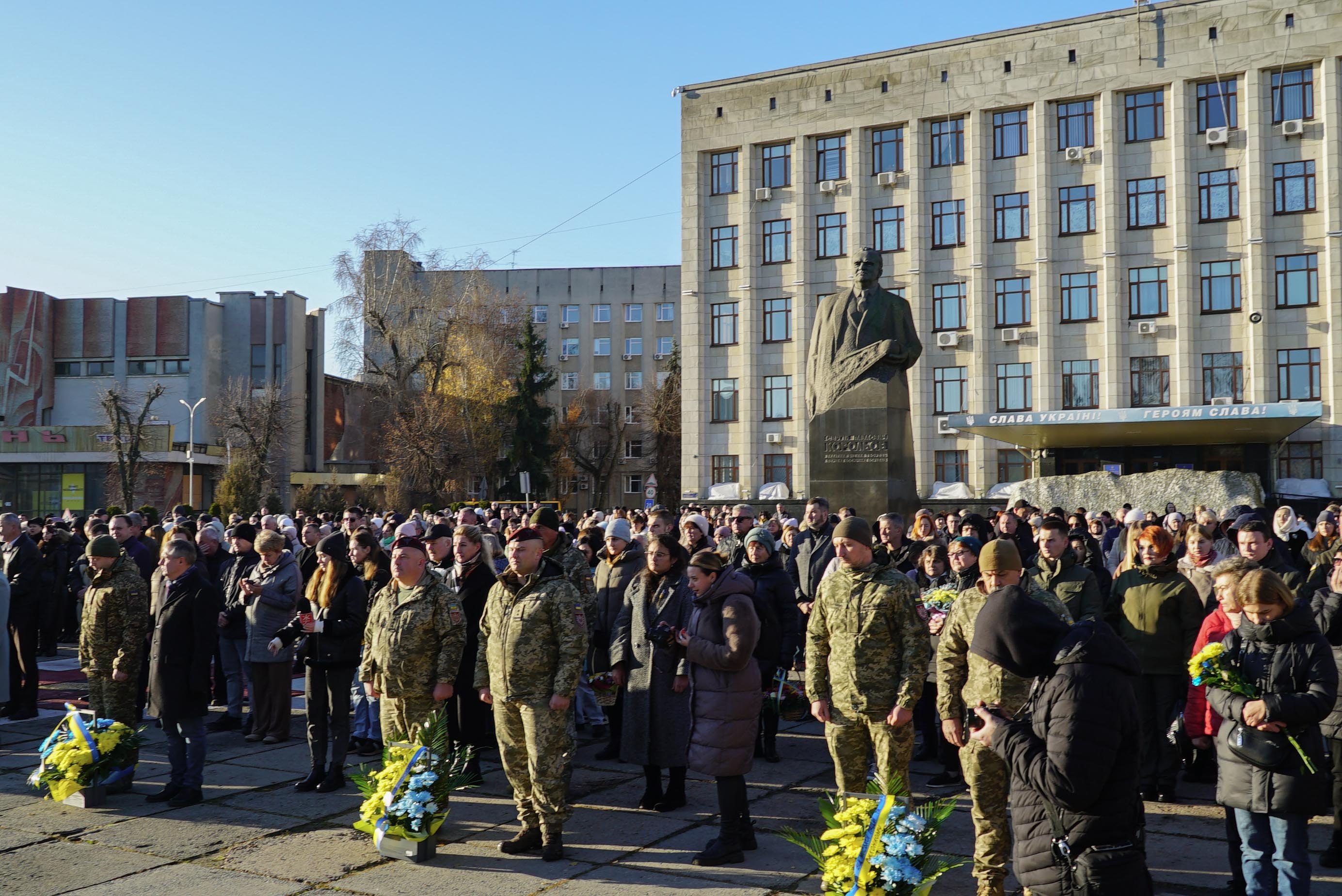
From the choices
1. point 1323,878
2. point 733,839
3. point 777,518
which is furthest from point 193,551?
point 777,518

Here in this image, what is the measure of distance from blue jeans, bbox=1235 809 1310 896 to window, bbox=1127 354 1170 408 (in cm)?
3718

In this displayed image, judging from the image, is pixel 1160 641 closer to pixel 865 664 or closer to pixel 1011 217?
pixel 865 664

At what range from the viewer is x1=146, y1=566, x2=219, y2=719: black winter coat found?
302 inches

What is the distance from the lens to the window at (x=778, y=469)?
4525 cm

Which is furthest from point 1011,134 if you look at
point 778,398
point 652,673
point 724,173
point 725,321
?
point 652,673

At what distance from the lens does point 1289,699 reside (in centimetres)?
492

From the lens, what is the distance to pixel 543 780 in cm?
651

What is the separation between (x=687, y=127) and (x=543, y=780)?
142 ft

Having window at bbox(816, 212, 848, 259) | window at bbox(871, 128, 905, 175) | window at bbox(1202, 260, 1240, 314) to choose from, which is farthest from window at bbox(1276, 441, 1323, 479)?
window at bbox(816, 212, 848, 259)

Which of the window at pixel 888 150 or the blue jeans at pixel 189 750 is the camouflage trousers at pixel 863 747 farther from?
the window at pixel 888 150

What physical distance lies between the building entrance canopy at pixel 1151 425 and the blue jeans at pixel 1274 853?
28438 millimetres

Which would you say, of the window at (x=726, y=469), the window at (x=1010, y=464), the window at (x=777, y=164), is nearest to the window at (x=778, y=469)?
the window at (x=726, y=469)

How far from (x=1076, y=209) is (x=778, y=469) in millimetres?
15007

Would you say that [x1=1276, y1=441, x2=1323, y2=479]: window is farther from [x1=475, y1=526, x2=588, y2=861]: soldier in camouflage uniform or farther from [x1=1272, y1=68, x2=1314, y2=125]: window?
[x1=475, y1=526, x2=588, y2=861]: soldier in camouflage uniform
